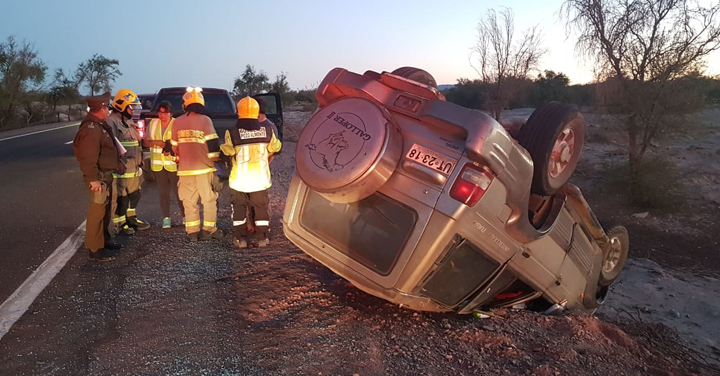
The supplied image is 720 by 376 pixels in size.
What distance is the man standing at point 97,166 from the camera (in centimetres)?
531

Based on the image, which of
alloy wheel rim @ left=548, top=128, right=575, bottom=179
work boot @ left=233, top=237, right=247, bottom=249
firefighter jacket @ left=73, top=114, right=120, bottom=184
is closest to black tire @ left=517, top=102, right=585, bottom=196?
alloy wheel rim @ left=548, top=128, right=575, bottom=179

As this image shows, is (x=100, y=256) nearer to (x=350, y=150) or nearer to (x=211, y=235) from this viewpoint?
(x=211, y=235)

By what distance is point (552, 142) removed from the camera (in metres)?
3.59

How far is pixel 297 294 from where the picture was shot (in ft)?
14.0

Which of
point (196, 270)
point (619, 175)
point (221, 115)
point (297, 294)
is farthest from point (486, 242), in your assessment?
point (619, 175)

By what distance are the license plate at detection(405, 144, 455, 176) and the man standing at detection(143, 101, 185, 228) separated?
4.39 meters

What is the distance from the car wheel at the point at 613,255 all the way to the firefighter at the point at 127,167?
18.1ft

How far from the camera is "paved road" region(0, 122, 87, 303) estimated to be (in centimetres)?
537

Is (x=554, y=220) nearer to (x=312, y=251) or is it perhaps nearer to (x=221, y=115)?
(x=312, y=251)

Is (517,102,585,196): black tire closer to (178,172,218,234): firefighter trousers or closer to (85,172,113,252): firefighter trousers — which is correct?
(178,172,218,234): firefighter trousers

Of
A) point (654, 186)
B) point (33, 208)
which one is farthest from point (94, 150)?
point (654, 186)

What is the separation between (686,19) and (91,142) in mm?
12463

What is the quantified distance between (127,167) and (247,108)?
2084mm

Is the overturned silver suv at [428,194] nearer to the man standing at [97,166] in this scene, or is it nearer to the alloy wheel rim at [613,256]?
the alloy wheel rim at [613,256]
